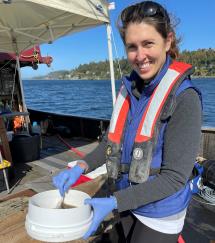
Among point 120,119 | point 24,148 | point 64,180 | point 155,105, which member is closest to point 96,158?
point 64,180

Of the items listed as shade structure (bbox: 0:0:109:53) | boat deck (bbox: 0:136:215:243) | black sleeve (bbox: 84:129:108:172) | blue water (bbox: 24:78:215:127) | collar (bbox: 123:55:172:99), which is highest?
shade structure (bbox: 0:0:109:53)

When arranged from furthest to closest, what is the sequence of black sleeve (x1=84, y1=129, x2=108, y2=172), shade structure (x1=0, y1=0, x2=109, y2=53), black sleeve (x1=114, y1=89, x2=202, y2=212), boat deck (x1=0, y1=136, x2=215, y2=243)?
shade structure (x1=0, y1=0, x2=109, y2=53), boat deck (x1=0, y1=136, x2=215, y2=243), black sleeve (x1=84, y1=129, x2=108, y2=172), black sleeve (x1=114, y1=89, x2=202, y2=212)

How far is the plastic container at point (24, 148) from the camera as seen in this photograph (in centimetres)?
657

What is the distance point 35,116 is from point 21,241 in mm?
A: 10945

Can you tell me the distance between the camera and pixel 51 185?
5.14 m

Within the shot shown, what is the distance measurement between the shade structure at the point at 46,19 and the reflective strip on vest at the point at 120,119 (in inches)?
130

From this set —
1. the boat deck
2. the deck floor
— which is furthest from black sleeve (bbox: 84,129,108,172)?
the deck floor

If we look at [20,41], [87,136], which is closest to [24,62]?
[20,41]

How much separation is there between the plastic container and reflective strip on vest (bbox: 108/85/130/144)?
4983 millimetres

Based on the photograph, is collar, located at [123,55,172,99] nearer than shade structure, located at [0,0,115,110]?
Yes

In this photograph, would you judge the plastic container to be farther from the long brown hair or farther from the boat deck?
the long brown hair

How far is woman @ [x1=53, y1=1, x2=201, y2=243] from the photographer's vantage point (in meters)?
1.50

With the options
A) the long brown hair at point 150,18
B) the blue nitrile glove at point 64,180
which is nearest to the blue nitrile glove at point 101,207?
the blue nitrile glove at point 64,180

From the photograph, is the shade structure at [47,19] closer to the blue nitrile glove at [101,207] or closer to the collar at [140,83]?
the collar at [140,83]
